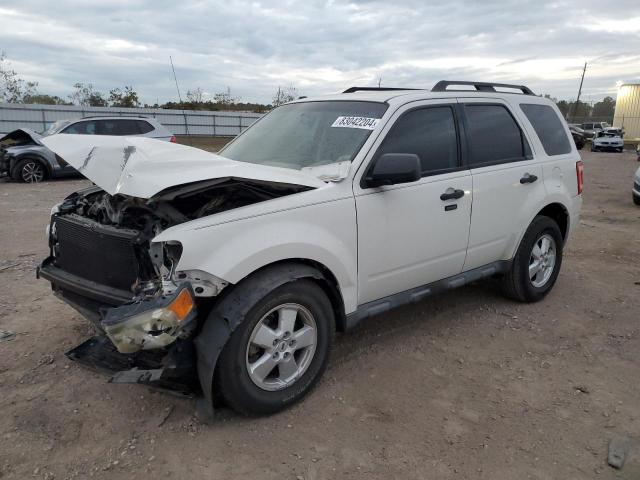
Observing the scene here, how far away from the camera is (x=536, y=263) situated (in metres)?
4.78

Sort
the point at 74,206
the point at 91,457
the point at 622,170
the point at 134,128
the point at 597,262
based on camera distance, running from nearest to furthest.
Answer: the point at 91,457 → the point at 74,206 → the point at 597,262 → the point at 134,128 → the point at 622,170

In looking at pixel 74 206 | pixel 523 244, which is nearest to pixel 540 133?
pixel 523 244

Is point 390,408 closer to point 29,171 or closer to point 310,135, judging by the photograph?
point 310,135

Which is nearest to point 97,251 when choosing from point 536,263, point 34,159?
point 536,263

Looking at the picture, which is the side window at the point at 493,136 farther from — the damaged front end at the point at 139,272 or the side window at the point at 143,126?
the side window at the point at 143,126

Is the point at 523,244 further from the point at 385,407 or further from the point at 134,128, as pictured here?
the point at 134,128

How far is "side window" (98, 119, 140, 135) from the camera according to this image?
13.0 m

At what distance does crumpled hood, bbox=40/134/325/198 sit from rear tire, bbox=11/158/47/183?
1124 centimetres

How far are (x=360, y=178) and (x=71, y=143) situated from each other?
1897 millimetres

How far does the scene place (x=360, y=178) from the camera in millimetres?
3258

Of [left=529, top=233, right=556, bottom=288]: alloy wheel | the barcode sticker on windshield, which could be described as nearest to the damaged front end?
the barcode sticker on windshield

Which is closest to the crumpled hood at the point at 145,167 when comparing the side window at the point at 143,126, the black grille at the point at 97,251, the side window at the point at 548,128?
the black grille at the point at 97,251

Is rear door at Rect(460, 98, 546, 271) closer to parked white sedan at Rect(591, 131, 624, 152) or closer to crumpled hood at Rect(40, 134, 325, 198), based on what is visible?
crumpled hood at Rect(40, 134, 325, 198)

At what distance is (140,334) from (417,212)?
6.63ft
